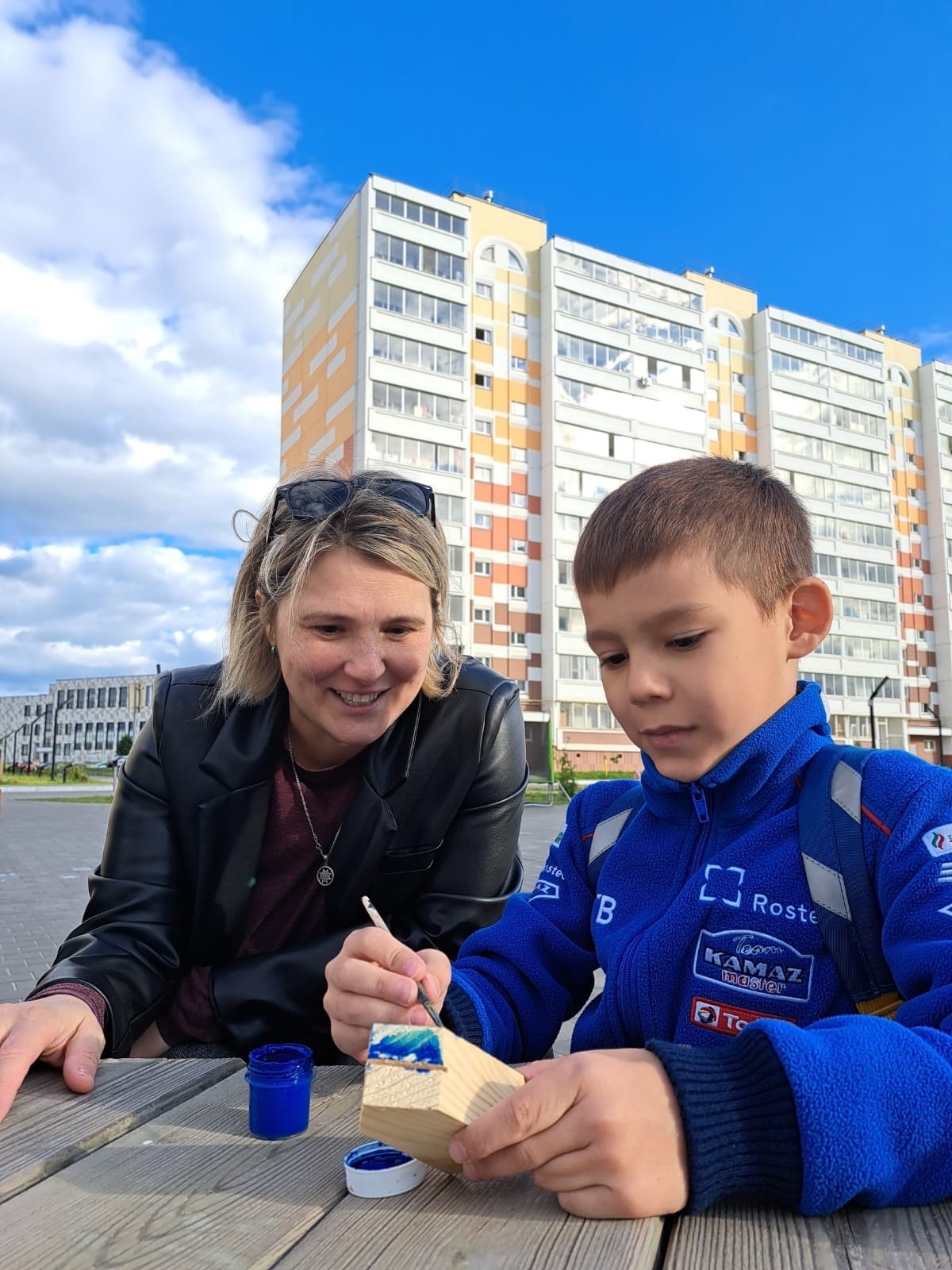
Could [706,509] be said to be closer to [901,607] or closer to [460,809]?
[460,809]

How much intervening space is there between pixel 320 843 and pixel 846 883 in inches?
53.9

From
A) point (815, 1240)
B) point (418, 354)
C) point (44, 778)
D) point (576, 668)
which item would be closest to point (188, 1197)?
point (815, 1240)

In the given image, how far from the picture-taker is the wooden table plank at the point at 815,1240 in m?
0.81

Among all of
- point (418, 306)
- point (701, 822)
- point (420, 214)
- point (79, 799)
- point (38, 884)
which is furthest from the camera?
point (420, 214)

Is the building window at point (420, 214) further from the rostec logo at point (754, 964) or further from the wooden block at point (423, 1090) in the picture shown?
the wooden block at point (423, 1090)

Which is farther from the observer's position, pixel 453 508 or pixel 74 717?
pixel 74 717

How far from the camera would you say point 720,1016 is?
1387 mm

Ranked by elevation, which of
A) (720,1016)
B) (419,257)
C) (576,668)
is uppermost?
(419,257)

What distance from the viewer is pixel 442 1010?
1.44 m

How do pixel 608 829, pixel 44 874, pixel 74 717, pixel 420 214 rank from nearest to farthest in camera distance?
pixel 608 829, pixel 44 874, pixel 420 214, pixel 74 717

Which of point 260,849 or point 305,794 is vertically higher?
point 305,794

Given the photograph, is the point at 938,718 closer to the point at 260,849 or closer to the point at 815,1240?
the point at 260,849

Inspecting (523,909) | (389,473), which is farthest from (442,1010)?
(389,473)

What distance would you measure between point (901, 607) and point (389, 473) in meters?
50.5
